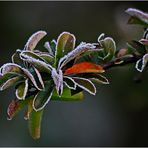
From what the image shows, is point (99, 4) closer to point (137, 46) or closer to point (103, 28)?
point (103, 28)

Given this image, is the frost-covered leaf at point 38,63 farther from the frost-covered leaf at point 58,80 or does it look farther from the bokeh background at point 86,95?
the bokeh background at point 86,95

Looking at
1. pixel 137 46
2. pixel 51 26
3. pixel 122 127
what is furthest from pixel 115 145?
pixel 137 46

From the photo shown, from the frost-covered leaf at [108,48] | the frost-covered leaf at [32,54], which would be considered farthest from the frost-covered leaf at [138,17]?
the frost-covered leaf at [32,54]

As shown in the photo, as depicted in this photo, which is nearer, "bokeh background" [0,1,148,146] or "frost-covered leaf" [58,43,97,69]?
"frost-covered leaf" [58,43,97,69]

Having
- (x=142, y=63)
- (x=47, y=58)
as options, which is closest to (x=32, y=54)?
(x=47, y=58)

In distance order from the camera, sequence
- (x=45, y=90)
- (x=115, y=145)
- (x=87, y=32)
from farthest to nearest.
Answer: (x=87, y=32)
(x=115, y=145)
(x=45, y=90)

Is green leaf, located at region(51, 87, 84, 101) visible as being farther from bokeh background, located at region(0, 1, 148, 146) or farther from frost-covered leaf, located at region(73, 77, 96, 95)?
bokeh background, located at region(0, 1, 148, 146)

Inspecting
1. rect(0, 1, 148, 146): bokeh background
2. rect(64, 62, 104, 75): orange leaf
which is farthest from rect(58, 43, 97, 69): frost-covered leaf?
rect(0, 1, 148, 146): bokeh background
